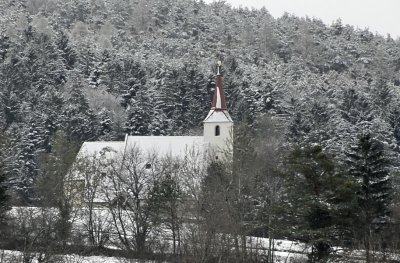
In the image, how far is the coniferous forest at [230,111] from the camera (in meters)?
27.3

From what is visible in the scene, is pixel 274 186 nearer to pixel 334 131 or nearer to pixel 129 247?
pixel 129 247

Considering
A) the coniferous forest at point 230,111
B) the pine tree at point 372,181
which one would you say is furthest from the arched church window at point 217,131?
the pine tree at point 372,181

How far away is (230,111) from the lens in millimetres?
72750

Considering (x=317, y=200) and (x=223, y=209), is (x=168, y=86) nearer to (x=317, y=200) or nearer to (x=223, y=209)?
(x=223, y=209)

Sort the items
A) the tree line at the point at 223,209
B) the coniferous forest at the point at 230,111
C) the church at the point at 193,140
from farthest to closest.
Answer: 1. the church at the point at 193,140
2. the coniferous forest at the point at 230,111
3. the tree line at the point at 223,209

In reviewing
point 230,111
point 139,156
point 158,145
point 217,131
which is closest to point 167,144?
point 158,145

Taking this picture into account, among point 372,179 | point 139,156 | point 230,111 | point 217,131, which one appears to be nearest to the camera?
point 372,179

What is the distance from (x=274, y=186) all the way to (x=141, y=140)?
19.2 m

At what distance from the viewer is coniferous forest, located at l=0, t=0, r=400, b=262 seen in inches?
1074

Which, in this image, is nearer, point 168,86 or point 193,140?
point 193,140

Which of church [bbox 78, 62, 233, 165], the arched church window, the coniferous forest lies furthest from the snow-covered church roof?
the coniferous forest

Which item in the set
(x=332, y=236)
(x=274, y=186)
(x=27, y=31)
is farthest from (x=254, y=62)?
(x=332, y=236)

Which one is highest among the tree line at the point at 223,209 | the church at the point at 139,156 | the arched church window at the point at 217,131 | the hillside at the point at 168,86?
the hillside at the point at 168,86

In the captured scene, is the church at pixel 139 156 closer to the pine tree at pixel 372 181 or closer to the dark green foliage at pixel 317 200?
the pine tree at pixel 372 181
